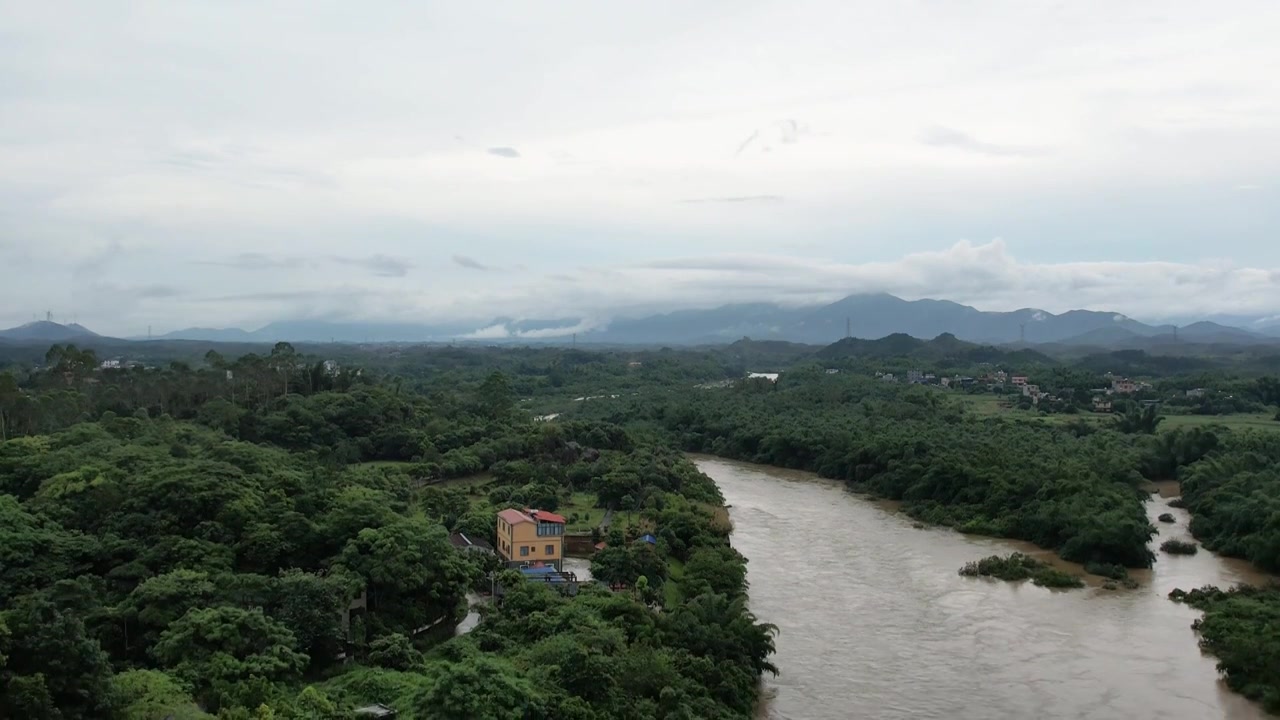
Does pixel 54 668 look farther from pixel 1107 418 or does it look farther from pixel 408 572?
pixel 1107 418

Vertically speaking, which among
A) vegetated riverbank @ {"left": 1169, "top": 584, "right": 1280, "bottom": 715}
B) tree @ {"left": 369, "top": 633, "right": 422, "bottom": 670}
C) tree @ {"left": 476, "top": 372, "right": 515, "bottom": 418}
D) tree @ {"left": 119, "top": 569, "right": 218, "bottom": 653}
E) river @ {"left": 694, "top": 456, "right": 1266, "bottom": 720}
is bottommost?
river @ {"left": 694, "top": 456, "right": 1266, "bottom": 720}

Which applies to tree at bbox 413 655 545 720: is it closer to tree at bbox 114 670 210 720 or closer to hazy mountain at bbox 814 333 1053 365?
tree at bbox 114 670 210 720

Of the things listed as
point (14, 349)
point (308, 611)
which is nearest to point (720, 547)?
point (308, 611)

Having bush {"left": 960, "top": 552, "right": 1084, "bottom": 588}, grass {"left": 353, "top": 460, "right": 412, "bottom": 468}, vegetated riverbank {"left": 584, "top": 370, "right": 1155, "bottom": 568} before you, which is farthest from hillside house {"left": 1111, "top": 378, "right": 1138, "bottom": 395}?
grass {"left": 353, "top": 460, "right": 412, "bottom": 468}

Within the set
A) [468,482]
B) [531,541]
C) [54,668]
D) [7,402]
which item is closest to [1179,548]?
[531,541]

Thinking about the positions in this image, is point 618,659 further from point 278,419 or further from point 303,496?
point 278,419

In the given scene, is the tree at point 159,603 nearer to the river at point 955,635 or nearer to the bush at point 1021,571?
the river at point 955,635
